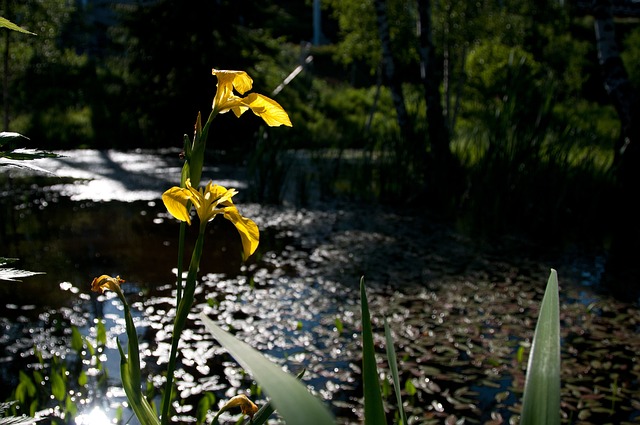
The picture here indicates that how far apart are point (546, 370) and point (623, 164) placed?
5.13 m

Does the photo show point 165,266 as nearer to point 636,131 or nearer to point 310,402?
point 310,402

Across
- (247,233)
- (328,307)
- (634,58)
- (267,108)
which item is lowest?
(328,307)

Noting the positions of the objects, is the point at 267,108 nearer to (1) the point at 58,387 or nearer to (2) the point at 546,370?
(2) the point at 546,370

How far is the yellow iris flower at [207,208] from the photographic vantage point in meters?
0.71

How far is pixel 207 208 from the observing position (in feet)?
2.46

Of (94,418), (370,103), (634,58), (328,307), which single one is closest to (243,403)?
(94,418)

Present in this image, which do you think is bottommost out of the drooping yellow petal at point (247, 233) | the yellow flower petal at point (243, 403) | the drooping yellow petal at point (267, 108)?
the yellow flower petal at point (243, 403)

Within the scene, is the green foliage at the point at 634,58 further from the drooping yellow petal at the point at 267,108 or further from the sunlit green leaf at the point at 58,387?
the drooping yellow petal at the point at 267,108

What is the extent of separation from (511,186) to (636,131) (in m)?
1.32

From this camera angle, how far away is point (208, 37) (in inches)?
339

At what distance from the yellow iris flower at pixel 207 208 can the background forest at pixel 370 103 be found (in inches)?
136

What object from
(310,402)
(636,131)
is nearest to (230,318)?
(310,402)

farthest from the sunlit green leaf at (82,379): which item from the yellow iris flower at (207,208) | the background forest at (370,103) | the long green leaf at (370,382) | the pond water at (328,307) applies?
the background forest at (370,103)

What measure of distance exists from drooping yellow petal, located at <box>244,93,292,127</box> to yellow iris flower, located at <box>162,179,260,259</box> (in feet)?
0.31
